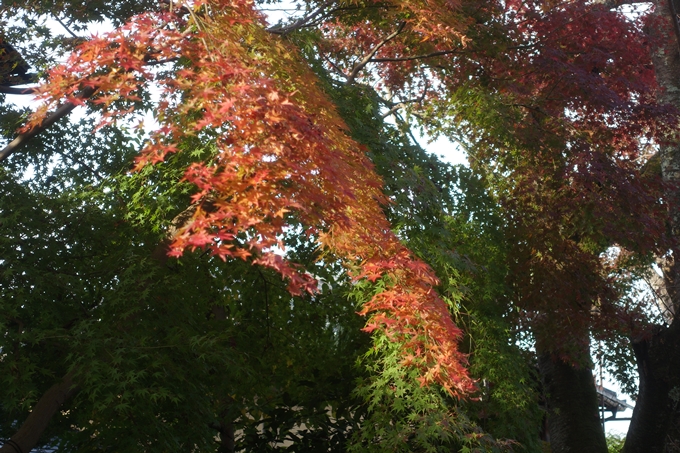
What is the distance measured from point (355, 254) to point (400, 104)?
7.27 meters

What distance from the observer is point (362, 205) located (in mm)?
5523

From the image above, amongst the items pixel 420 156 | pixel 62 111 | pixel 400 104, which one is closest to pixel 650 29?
pixel 400 104

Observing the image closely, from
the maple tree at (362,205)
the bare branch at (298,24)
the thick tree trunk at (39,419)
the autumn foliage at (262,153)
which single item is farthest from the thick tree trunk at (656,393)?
the thick tree trunk at (39,419)

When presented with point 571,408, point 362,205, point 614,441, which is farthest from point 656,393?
point 614,441

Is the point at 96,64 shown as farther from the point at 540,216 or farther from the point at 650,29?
the point at 650,29

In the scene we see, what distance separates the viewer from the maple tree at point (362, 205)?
190 inches

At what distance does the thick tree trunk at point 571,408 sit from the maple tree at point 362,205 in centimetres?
3

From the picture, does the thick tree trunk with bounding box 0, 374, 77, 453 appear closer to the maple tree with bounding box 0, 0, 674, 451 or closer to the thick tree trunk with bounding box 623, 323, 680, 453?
the maple tree with bounding box 0, 0, 674, 451

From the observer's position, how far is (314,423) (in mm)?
8844

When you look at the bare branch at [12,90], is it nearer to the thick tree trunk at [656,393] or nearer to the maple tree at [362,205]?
the maple tree at [362,205]

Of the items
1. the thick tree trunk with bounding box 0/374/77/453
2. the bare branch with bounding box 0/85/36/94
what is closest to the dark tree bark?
the thick tree trunk with bounding box 0/374/77/453

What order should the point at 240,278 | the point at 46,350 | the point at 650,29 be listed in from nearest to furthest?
the point at 46,350, the point at 240,278, the point at 650,29

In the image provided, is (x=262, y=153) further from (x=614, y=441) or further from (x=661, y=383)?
(x=614, y=441)

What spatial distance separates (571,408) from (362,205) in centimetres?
774
